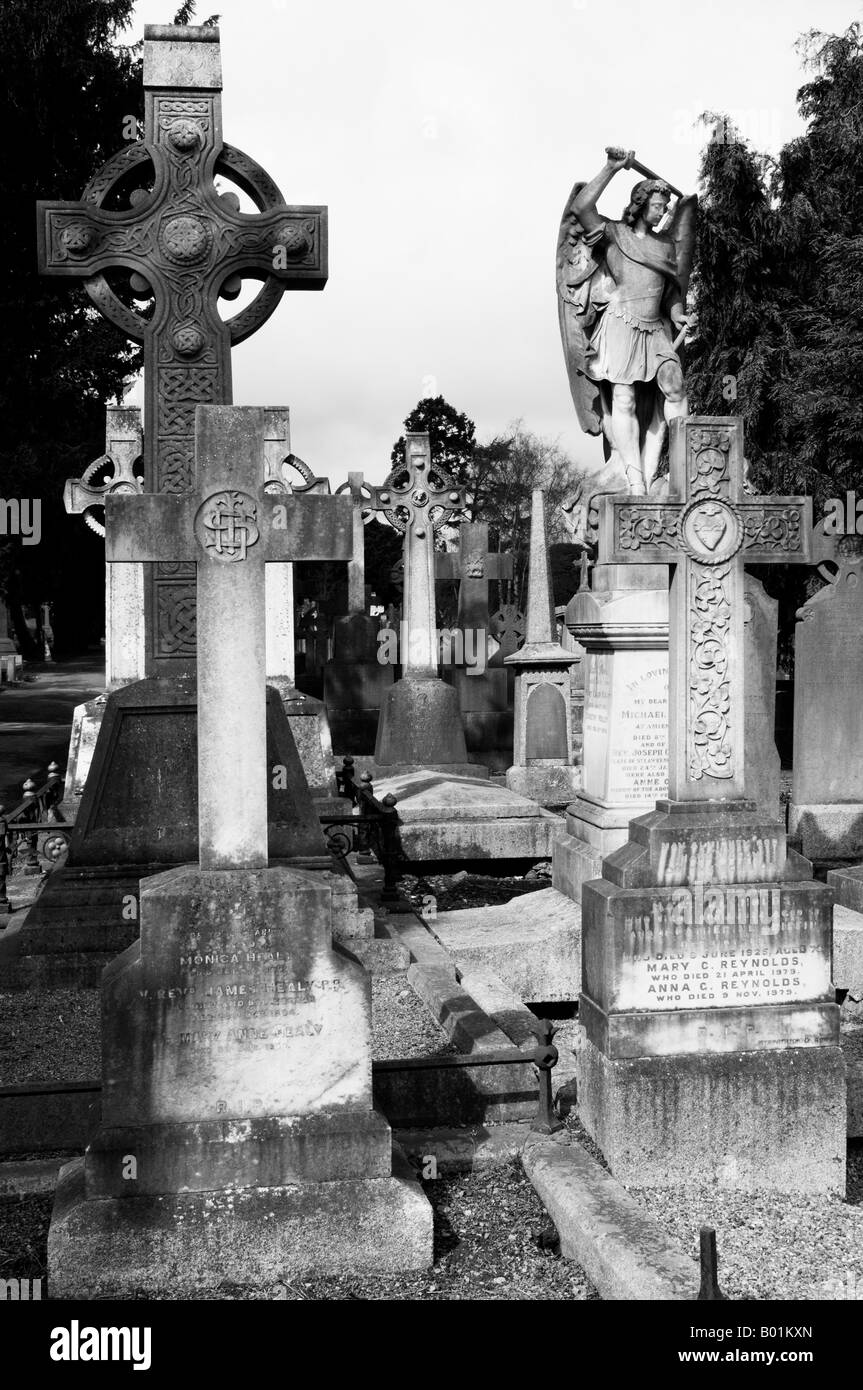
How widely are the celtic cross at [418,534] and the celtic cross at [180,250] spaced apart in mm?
7075

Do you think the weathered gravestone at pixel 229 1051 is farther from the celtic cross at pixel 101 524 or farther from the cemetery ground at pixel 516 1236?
the celtic cross at pixel 101 524

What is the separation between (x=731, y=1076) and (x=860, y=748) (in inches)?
296

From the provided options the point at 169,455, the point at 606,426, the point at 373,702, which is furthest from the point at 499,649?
the point at 169,455

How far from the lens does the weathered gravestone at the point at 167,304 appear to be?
8.05 metres

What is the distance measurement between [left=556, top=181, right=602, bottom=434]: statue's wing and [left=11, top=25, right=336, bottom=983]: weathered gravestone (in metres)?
2.59

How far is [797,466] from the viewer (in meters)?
23.1

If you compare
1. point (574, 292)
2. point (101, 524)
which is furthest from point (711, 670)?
point (101, 524)

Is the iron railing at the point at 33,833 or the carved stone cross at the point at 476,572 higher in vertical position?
the carved stone cross at the point at 476,572

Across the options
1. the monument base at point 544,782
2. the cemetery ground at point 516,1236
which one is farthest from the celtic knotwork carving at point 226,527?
the monument base at point 544,782

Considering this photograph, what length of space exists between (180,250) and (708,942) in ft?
17.9

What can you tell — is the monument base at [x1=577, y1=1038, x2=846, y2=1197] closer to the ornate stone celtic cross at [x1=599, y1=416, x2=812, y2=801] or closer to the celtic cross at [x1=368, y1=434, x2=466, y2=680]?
the ornate stone celtic cross at [x1=599, y1=416, x2=812, y2=801]

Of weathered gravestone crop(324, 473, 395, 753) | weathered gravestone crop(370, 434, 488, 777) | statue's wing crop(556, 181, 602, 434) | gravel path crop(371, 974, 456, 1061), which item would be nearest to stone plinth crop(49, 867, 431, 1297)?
gravel path crop(371, 974, 456, 1061)

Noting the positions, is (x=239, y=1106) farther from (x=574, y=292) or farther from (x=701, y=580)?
(x=574, y=292)

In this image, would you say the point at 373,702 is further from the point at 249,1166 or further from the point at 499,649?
the point at 249,1166
